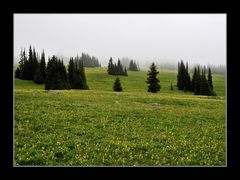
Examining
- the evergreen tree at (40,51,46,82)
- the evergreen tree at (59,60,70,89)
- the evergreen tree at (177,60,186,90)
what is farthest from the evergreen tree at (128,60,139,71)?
the evergreen tree at (40,51,46,82)

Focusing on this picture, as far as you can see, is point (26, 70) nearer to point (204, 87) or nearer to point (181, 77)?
point (181, 77)

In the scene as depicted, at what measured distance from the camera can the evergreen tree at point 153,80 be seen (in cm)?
1755

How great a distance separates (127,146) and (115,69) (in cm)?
455

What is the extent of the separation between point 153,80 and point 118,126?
2999 mm

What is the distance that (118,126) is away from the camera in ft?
57.4

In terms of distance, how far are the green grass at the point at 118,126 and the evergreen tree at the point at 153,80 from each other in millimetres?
309

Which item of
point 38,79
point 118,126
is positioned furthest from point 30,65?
point 118,126

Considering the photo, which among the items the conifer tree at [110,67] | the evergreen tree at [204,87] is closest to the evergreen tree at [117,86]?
the conifer tree at [110,67]

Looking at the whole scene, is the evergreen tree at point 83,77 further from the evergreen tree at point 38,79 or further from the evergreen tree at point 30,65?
the evergreen tree at point 38,79

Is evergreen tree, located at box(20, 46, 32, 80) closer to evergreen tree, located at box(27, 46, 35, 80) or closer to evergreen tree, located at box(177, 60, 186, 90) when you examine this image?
evergreen tree, located at box(27, 46, 35, 80)

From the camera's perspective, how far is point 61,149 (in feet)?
43.2

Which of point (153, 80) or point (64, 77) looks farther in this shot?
point (64, 77)
